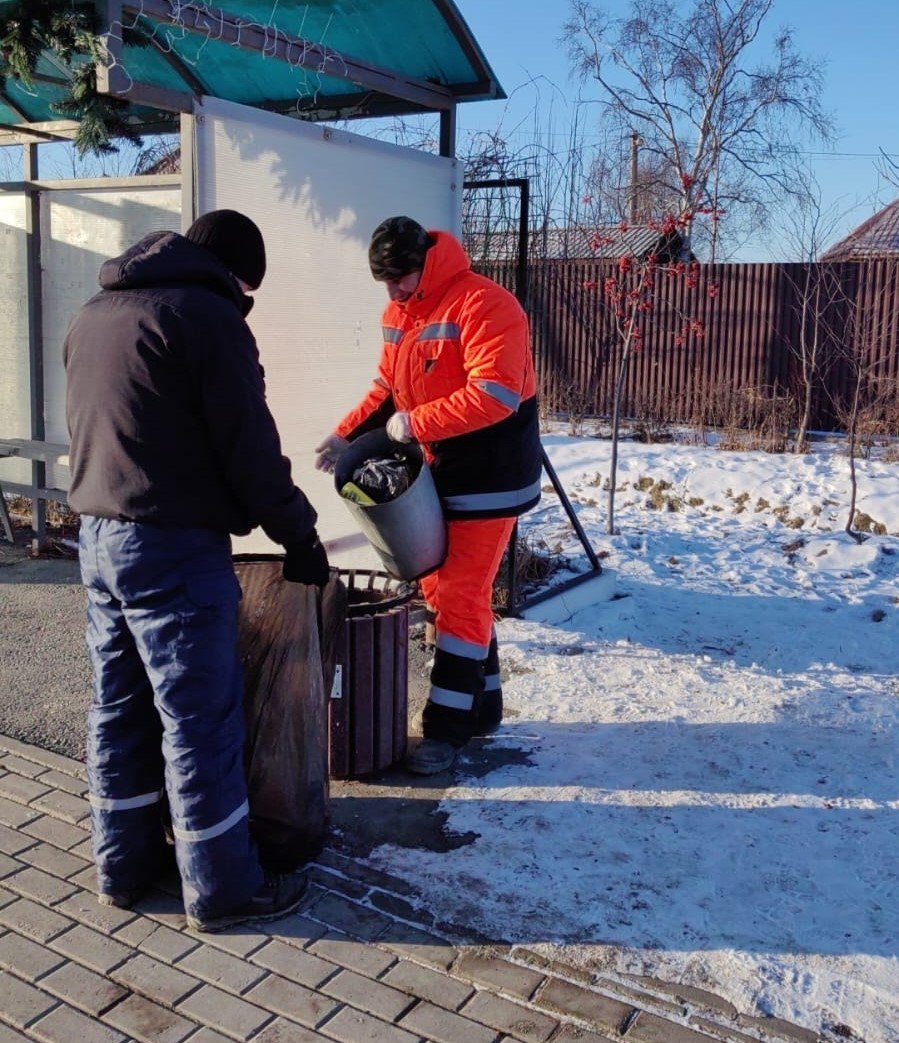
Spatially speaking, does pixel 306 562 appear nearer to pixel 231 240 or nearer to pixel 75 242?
pixel 231 240

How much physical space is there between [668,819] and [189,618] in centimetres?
176

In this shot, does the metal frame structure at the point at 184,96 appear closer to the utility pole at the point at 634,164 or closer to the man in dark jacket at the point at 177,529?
the man in dark jacket at the point at 177,529

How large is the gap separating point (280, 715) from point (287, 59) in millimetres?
3006

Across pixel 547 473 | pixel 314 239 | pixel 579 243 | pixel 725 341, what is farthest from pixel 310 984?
pixel 579 243

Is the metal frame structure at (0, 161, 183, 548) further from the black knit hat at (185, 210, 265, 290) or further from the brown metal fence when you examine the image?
the brown metal fence

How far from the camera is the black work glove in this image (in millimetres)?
3029

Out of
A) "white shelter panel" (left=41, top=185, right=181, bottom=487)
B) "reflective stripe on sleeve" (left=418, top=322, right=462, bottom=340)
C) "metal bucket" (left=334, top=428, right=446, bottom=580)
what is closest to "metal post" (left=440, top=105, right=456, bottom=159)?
A: "white shelter panel" (left=41, top=185, right=181, bottom=487)

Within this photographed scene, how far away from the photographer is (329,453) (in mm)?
4172

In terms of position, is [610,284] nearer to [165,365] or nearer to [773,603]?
[773,603]

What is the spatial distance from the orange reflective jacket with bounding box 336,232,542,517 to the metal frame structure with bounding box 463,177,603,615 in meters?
0.76

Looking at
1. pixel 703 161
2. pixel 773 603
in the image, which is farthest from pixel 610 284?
pixel 703 161

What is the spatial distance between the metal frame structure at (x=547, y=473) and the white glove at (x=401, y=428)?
3.52 ft

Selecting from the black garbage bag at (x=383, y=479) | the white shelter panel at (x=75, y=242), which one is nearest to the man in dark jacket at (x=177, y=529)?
the black garbage bag at (x=383, y=479)

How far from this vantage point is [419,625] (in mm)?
5586
